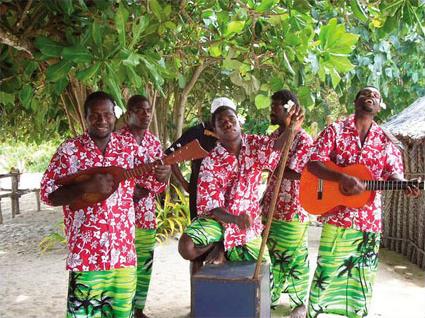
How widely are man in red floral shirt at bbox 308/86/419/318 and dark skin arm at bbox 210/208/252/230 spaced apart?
67 cm

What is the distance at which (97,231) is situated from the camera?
2.79 meters

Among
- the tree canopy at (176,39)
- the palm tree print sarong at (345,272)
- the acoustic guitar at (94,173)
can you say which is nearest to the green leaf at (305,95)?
the tree canopy at (176,39)

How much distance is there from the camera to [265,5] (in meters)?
3.14

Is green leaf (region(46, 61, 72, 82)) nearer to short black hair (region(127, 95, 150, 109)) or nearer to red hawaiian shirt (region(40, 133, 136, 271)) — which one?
red hawaiian shirt (region(40, 133, 136, 271))

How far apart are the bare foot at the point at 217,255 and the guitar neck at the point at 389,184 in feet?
3.35

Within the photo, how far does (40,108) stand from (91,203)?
3.64m

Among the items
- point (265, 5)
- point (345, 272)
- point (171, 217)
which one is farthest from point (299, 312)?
point (171, 217)

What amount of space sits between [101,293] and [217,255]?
0.78m

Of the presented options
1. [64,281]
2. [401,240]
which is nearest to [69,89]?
[64,281]

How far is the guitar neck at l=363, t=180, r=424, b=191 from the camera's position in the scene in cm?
329

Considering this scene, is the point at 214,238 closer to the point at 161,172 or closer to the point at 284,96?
the point at 161,172

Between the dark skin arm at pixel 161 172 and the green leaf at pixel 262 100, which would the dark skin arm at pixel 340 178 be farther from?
the dark skin arm at pixel 161 172

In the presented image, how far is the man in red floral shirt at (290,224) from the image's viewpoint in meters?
3.89

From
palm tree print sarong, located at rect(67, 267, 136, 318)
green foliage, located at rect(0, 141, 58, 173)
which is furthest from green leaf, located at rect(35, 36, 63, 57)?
green foliage, located at rect(0, 141, 58, 173)
